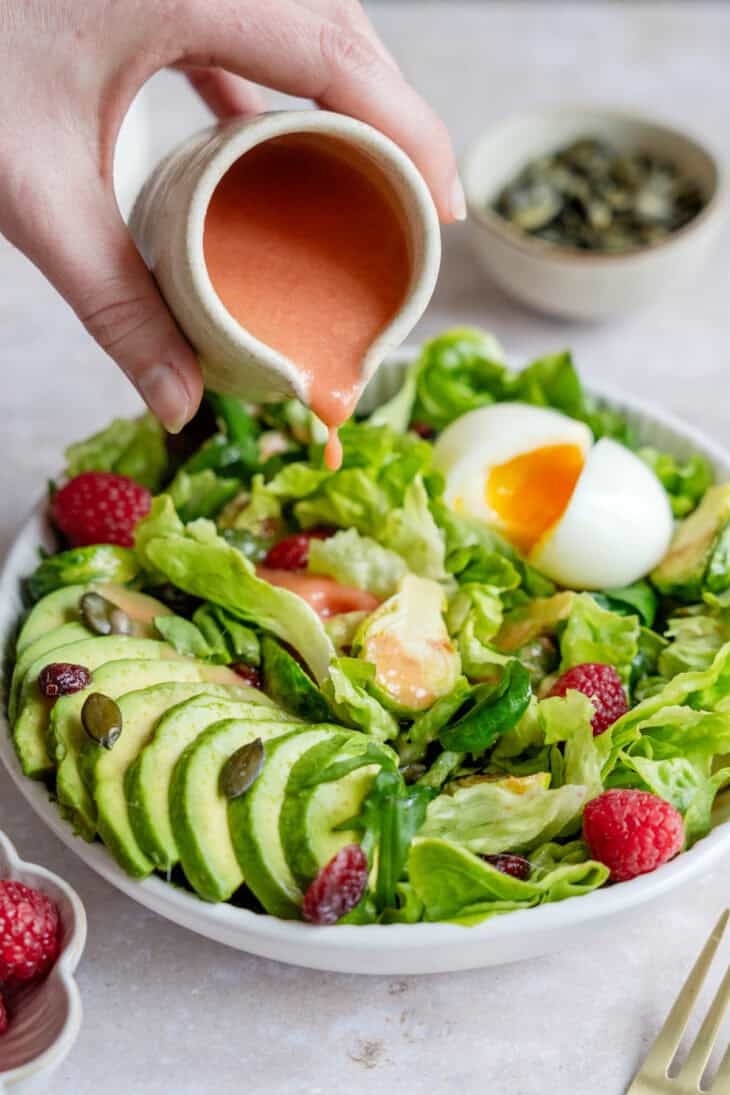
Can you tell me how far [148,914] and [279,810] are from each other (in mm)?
425

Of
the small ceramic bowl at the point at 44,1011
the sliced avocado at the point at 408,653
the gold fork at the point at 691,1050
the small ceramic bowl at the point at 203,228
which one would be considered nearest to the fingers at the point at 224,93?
the small ceramic bowl at the point at 203,228

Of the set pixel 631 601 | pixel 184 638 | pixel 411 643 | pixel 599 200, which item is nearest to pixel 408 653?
pixel 411 643

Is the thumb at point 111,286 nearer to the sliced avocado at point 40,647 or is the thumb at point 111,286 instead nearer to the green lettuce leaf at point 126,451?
the sliced avocado at point 40,647

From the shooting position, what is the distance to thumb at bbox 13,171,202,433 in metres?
1.94

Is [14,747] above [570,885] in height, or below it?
above

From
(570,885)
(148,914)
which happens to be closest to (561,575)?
(570,885)

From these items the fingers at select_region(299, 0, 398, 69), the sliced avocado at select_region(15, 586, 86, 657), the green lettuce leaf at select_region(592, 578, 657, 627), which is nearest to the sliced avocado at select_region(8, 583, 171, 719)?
the sliced avocado at select_region(15, 586, 86, 657)

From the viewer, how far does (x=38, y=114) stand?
1.95 metres

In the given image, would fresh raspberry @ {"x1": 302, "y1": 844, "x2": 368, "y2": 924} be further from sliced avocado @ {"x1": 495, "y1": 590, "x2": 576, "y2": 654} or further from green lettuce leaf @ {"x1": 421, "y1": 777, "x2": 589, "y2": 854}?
sliced avocado @ {"x1": 495, "y1": 590, "x2": 576, "y2": 654}

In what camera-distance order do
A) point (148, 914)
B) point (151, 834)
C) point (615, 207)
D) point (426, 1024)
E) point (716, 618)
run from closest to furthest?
point (151, 834), point (426, 1024), point (148, 914), point (716, 618), point (615, 207)

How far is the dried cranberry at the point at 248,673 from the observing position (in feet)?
7.83

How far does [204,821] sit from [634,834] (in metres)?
0.63

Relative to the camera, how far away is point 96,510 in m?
2.59

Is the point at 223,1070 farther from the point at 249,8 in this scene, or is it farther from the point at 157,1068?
the point at 249,8
